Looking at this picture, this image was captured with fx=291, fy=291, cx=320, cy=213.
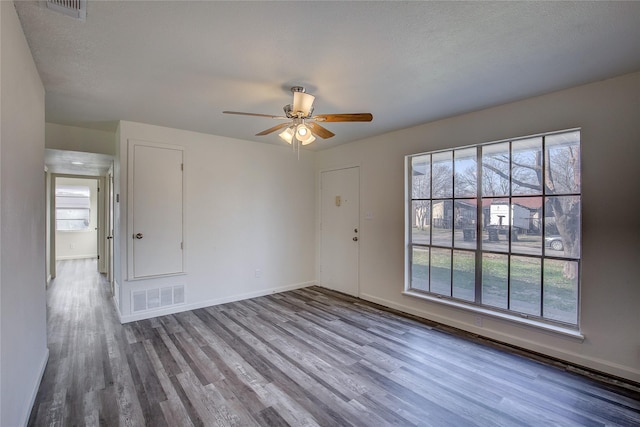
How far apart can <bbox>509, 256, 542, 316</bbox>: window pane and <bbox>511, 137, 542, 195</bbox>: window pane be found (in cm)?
72

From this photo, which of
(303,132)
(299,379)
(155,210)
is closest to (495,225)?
(303,132)

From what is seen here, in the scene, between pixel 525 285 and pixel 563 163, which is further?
pixel 525 285

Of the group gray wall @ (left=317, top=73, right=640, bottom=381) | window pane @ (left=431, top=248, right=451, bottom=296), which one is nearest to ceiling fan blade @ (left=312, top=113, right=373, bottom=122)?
gray wall @ (left=317, top=73, right=640, bottom=381)

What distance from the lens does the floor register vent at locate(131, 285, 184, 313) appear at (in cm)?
372

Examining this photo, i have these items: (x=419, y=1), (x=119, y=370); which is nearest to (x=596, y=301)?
(x=419, y=1)

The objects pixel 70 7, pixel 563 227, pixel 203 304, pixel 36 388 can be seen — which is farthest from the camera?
pixel 203 304

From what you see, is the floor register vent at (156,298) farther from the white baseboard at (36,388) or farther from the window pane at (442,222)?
the window pane at (442,222)

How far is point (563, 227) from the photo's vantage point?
275 centimetres

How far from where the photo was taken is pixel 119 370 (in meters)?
2.53

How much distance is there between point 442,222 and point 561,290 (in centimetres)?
133

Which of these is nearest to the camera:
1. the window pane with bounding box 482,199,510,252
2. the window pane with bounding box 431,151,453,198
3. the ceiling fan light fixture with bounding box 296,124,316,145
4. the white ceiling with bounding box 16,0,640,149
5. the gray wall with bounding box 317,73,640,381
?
the white ceiling with bounding box 16,0,640,149

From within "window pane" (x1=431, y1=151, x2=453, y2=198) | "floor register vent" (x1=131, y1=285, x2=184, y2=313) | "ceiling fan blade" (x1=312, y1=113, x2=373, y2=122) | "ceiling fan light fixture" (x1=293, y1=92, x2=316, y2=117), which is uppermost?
"ceiling fan light fixture" (x1=293, y1=92, x2=316, y2=117)

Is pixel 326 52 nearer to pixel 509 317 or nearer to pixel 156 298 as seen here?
pixel 509 317

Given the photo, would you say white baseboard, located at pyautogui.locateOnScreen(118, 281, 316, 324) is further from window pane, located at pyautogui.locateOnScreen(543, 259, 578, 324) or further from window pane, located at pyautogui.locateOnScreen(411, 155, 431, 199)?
window pane, located at pyautogui.locateOnScreen(543, 259, 578, 324)
